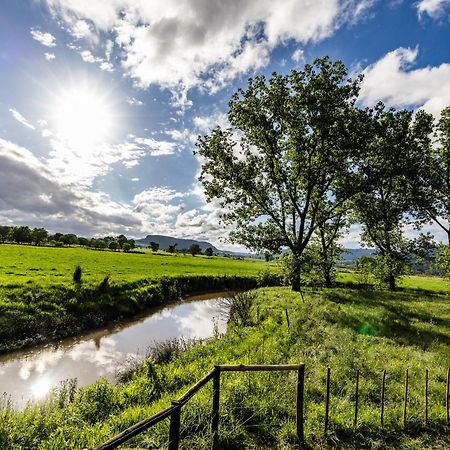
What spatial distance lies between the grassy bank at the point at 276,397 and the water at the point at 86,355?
3341mm

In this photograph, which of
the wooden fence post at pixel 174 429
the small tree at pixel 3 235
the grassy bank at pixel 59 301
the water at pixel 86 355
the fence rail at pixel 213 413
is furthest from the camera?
the small tree at pixel 3 235

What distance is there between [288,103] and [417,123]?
1116cm

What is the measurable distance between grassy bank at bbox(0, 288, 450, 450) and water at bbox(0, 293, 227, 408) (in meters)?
3.34

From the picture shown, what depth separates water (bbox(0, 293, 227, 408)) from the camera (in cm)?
1523

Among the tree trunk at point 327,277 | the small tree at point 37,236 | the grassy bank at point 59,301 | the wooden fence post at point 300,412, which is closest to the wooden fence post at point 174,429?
the wooden fence post at point 300,412

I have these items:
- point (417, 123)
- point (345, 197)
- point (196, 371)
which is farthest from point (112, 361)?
point (417, 123)

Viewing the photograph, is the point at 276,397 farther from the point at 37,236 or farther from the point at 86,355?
the point at 37,236

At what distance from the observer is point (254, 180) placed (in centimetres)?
3141

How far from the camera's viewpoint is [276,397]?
956 centimetres

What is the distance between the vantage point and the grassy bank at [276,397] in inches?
315

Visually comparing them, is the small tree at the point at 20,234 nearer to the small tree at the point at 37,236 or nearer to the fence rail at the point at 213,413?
the small tree at the point at 37,236

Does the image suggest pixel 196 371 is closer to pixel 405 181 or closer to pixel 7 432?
pixel 7 432

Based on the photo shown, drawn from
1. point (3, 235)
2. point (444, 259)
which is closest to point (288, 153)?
point (444, 259)

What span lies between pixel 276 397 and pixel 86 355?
47.5 ft
